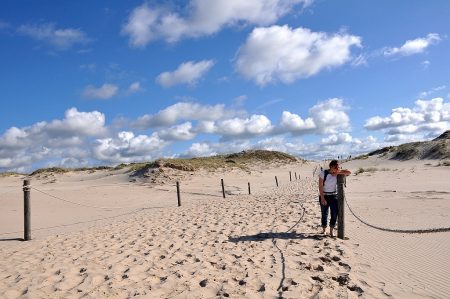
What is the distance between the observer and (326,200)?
9.30 metres

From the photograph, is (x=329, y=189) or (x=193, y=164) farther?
(x=193, y=164)

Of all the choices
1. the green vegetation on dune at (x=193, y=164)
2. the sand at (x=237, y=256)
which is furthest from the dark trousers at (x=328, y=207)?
the green vegetation on dune at (x=193, y=164)

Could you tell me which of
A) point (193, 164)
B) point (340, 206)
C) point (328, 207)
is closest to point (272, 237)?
point (328, 207)

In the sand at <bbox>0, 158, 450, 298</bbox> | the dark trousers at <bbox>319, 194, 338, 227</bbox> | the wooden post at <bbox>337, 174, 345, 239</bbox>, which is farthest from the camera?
the dark trousers at <bbox>319, 194, 338, 227</bbox>

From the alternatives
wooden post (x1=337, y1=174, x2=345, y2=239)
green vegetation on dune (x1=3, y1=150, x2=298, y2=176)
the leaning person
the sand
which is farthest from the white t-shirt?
green vegetation on dune (x1=3, y1=150, x2=298, y2=176)

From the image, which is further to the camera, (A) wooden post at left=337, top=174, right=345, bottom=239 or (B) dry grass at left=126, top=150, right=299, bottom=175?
(B) dry grass at left=126, top=150, right=299, bottom=175

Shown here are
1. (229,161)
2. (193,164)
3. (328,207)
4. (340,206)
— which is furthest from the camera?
Answer: (229,161)

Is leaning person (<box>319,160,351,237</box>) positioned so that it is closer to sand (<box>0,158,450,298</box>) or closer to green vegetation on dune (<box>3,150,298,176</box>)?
sand (<box>0,158,450,298</box>)

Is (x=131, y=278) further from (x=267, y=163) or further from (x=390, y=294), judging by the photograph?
(x=267, y=163)

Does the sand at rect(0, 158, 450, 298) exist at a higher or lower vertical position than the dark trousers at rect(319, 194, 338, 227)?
lower

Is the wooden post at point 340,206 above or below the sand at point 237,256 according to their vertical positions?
above

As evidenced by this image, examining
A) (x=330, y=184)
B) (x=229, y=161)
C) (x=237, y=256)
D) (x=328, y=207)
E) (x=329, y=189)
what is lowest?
(x=237, y=256)

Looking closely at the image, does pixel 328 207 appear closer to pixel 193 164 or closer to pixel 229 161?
pixel 193 164

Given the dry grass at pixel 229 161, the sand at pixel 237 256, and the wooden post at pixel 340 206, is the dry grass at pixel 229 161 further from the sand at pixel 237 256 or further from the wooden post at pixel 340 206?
the wooden post at pixel 340 206
